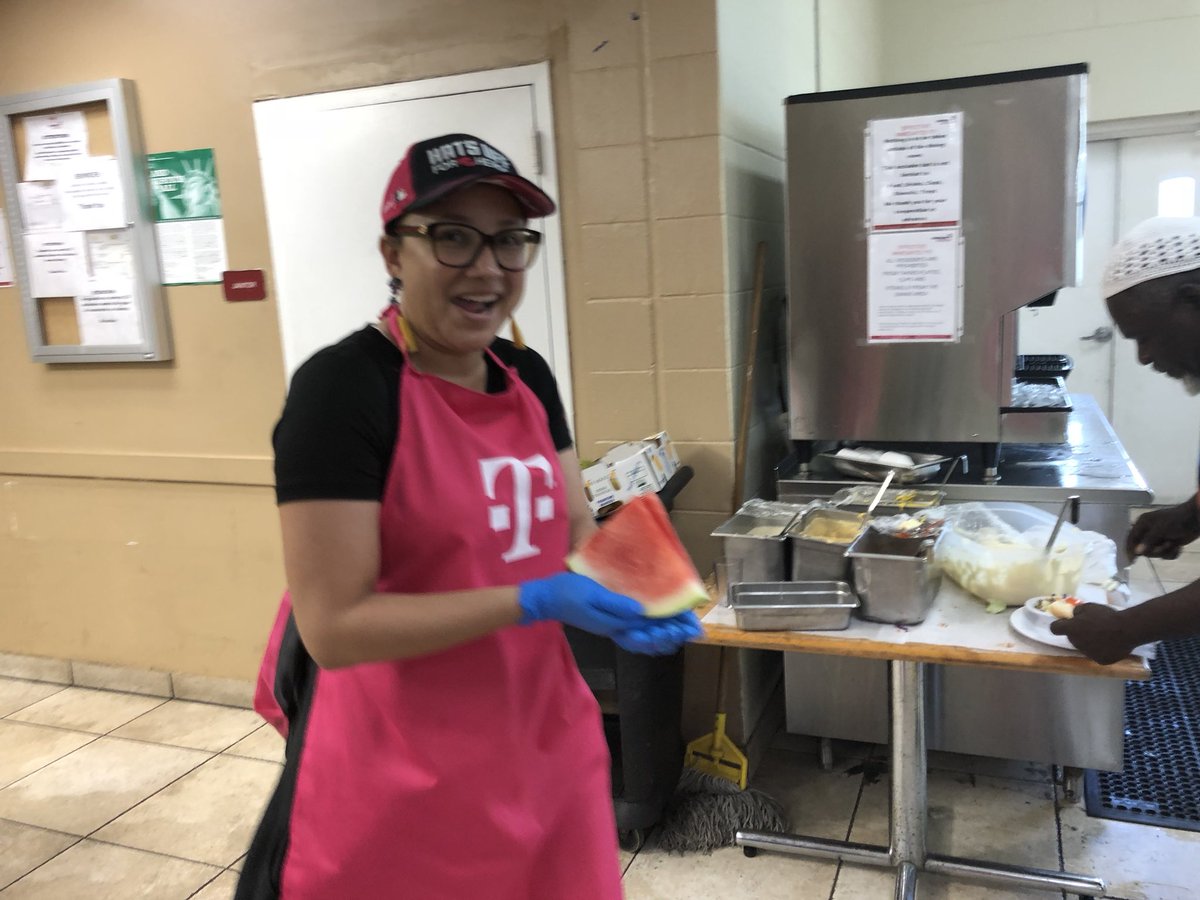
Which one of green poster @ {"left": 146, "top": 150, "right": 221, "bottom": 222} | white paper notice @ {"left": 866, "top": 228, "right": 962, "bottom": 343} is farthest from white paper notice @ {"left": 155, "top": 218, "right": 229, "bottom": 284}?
white paper notice @ {"left": 866, "top": 228, "right": 962, "bottom": 343}

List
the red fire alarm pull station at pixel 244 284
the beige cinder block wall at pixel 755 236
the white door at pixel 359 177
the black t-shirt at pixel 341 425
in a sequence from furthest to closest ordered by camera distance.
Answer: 1. the red fire alarm pull station at pixel 244 284
2. the white door at pixel 359 177
3. the beige cinder block wall at pixel 755 236
4. the black t-shirt at pixel 341 425

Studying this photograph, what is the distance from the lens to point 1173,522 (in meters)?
2.21

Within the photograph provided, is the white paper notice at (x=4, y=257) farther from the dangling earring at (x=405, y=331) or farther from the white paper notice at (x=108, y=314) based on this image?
the dangling earring at (x=405, y=331)

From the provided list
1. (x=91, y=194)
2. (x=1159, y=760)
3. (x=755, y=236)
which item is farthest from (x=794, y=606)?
(x=91, y=194)

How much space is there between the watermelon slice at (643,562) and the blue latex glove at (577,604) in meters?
0.03

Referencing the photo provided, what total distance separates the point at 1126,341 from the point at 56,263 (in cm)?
527

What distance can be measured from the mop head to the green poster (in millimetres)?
2487

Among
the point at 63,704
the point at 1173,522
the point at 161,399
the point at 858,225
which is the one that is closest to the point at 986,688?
the point at 1173,522

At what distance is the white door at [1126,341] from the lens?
4.99 metres

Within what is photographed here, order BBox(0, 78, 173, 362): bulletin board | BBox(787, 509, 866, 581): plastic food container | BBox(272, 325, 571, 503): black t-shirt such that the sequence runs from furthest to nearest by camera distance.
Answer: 1. BBox(0, 78, 173, 362): bulletin board
2. BBox(787, 509, 866, 581): plastic food container
3. BBox(272, 325, 571, 503): black t-shirt

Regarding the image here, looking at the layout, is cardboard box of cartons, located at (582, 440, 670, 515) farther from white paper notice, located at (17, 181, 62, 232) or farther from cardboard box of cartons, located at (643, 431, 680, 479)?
white paper notice, located at (17, 181, 62, 232)

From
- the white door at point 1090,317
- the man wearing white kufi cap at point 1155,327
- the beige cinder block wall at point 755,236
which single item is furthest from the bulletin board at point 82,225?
the white door at point 1090,317

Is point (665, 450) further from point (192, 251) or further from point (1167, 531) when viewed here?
point (192, 251)

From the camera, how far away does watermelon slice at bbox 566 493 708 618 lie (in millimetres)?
1189
